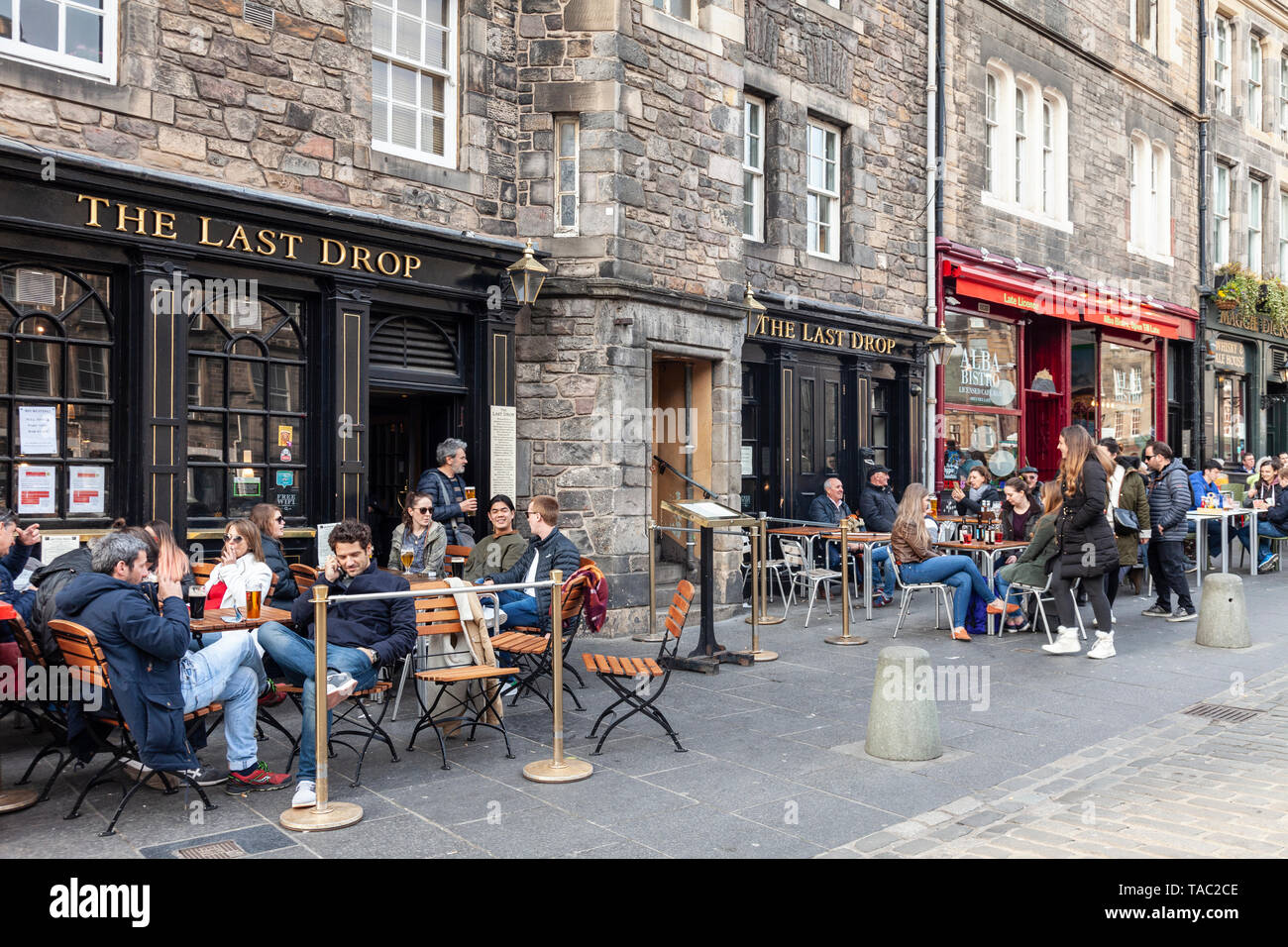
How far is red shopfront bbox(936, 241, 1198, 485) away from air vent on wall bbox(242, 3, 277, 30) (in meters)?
10.3

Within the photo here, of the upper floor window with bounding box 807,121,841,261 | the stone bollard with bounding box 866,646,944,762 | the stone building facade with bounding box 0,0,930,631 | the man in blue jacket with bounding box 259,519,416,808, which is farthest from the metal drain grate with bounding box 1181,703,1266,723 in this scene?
the upper floor window with bounding box 807,121,841,261

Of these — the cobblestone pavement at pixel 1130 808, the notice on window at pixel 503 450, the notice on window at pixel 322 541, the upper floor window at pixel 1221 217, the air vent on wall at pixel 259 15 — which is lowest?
the cobblestone pavement at pixel 1130 808

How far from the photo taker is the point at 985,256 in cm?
1658

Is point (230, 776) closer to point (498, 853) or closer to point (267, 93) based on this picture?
point (498, 853)

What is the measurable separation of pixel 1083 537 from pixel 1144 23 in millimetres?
16283

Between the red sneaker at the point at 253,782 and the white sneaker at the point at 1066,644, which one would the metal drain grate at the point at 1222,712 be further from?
the red sneaker at the point at 253,782

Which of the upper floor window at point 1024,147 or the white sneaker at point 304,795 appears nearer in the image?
the white sneaker at point 304,795

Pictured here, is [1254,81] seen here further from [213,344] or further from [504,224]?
[213,344]

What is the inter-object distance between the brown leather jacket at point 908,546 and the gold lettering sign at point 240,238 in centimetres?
520

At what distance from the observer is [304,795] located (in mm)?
5305

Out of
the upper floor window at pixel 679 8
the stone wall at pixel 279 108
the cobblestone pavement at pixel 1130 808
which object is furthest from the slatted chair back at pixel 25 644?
the upper floor window at pixel 679 8

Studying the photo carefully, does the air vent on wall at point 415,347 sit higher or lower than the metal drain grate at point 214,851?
higher

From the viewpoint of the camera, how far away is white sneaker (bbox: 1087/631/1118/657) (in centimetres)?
941

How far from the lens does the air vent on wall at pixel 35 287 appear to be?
25.2 feet
